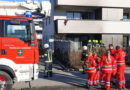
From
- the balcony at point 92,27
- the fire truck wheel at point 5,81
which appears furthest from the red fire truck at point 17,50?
the balcony at point 92,27

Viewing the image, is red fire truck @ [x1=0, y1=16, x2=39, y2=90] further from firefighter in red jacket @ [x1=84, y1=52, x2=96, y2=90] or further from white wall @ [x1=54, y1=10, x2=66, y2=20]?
white wall @ [x1=54, y1=10, x2=66, y2=20]

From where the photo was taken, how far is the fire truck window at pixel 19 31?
6223 mm

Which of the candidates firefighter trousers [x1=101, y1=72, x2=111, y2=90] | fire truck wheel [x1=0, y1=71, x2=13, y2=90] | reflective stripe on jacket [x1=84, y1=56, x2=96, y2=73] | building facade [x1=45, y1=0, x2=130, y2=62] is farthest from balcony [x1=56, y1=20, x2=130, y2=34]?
fire truck wheel [x1=0, y1=71, x2=13, y2=90]

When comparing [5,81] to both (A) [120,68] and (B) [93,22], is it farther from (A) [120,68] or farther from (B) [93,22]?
(B) [93,22]

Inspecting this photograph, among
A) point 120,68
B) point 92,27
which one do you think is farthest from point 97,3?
point 120,68

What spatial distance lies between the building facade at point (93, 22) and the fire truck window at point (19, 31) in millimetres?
11107

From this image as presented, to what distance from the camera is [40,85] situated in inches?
312

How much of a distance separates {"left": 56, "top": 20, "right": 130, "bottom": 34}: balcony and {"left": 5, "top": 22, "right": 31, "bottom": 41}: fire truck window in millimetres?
11079

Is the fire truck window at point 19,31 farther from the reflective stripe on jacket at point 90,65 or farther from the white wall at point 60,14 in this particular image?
the white wall at point 60,14

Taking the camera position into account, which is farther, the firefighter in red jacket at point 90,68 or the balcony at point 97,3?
the balcony at point 97,3

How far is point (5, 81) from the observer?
6094 mm

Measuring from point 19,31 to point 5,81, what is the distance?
184 centimetres

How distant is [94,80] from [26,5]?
13.9ft

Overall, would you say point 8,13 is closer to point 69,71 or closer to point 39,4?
point 39,4
